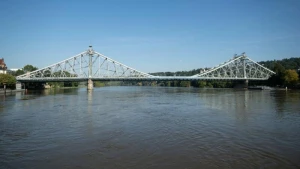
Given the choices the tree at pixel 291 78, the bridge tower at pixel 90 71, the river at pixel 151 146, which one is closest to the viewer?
the river at pixel 151 146

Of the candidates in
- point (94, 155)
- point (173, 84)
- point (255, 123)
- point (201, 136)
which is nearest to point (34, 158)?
point (94, 155)

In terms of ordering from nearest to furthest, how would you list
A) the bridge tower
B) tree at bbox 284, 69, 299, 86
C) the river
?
the river < tree at bbox 284, 69, 299, 86 < the bridge tower

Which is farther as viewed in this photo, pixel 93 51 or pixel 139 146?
pixel 93 51

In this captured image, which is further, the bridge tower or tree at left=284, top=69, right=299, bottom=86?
the bridge tower

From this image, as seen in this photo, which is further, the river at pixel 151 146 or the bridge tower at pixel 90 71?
the bridge tower at pixel 90 71

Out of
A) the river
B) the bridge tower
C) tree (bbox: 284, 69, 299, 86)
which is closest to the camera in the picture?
the river

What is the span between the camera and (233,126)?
515 inches

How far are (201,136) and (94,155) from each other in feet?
16.3

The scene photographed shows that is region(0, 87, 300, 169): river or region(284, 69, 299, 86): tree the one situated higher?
region(284, 69, 299, 86): tree

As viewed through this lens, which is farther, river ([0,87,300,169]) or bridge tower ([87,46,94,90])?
bridge tower ([87,46,94,90])

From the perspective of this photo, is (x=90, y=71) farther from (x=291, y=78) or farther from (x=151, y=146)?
(x=151, y=146)

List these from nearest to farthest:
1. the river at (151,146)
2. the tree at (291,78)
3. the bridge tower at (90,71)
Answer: the river at (151,146), the tree at (291,78), the bridge tower at (90,71)

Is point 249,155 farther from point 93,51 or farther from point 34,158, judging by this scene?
point 93,51

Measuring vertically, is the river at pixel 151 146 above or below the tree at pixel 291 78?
below
